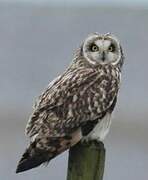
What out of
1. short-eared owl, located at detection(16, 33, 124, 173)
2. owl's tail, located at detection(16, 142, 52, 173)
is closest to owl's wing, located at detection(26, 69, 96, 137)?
short-eared owl, located at detection(16, 33, 124, 173)

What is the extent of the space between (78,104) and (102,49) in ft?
1.62

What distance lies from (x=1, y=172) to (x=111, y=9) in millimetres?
5194

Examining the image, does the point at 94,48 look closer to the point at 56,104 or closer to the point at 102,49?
the point at 102,49

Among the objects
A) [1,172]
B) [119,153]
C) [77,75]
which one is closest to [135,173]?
[119,153]

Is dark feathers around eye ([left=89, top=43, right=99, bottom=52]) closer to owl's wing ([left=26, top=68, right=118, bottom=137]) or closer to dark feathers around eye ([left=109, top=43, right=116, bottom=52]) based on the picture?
dark feathers around eye ([left=109, top=43, right=116, bottom=52])

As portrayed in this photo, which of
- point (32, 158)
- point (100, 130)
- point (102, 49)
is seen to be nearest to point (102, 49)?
point (102, 49)

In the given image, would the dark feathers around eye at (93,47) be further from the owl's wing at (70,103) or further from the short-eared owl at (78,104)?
the owl's wing at (70,103)

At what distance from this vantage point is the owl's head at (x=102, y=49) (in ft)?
21.5

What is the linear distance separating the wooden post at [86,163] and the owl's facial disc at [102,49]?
33.0 inches

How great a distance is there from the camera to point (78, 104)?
614 cm

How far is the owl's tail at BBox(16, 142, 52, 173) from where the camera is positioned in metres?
5.83

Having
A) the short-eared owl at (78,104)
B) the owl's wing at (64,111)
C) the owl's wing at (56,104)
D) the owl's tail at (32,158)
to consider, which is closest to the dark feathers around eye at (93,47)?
the short-eared owl at (78,104)

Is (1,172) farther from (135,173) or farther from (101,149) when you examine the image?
(101,149)

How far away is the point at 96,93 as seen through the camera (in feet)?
20.6
